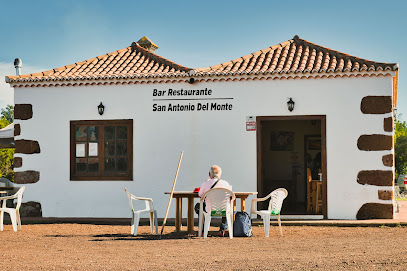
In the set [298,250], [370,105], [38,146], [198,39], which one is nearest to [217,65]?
[198,39]

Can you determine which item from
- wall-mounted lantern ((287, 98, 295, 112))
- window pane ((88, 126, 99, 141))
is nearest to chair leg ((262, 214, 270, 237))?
wall-mounted lantern ((287, 98, 295, 112))

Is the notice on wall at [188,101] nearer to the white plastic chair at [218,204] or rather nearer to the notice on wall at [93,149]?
the notice on wall at [93,149]

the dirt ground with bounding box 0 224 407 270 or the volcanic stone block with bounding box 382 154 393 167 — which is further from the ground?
the volcanic stone block with bounding box 382 154 393 167

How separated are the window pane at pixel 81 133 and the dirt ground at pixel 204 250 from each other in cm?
260

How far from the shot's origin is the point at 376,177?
478 inches

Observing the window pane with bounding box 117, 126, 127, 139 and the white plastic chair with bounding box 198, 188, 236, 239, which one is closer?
the white plastic chair with bounding box 198, 188, 236, 239

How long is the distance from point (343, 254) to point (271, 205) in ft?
8.35

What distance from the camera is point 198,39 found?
1277cm

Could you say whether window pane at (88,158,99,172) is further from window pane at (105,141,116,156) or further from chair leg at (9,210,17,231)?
chair leg at (9,210,17,231)

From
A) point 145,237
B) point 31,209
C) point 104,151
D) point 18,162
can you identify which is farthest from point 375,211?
point 18,162

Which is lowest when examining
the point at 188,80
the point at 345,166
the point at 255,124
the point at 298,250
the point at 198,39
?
the point at 298,250

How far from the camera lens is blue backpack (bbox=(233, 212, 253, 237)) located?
986cm

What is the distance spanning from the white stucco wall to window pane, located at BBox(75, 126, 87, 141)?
209mm

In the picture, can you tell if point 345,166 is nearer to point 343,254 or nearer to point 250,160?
point 250,160
